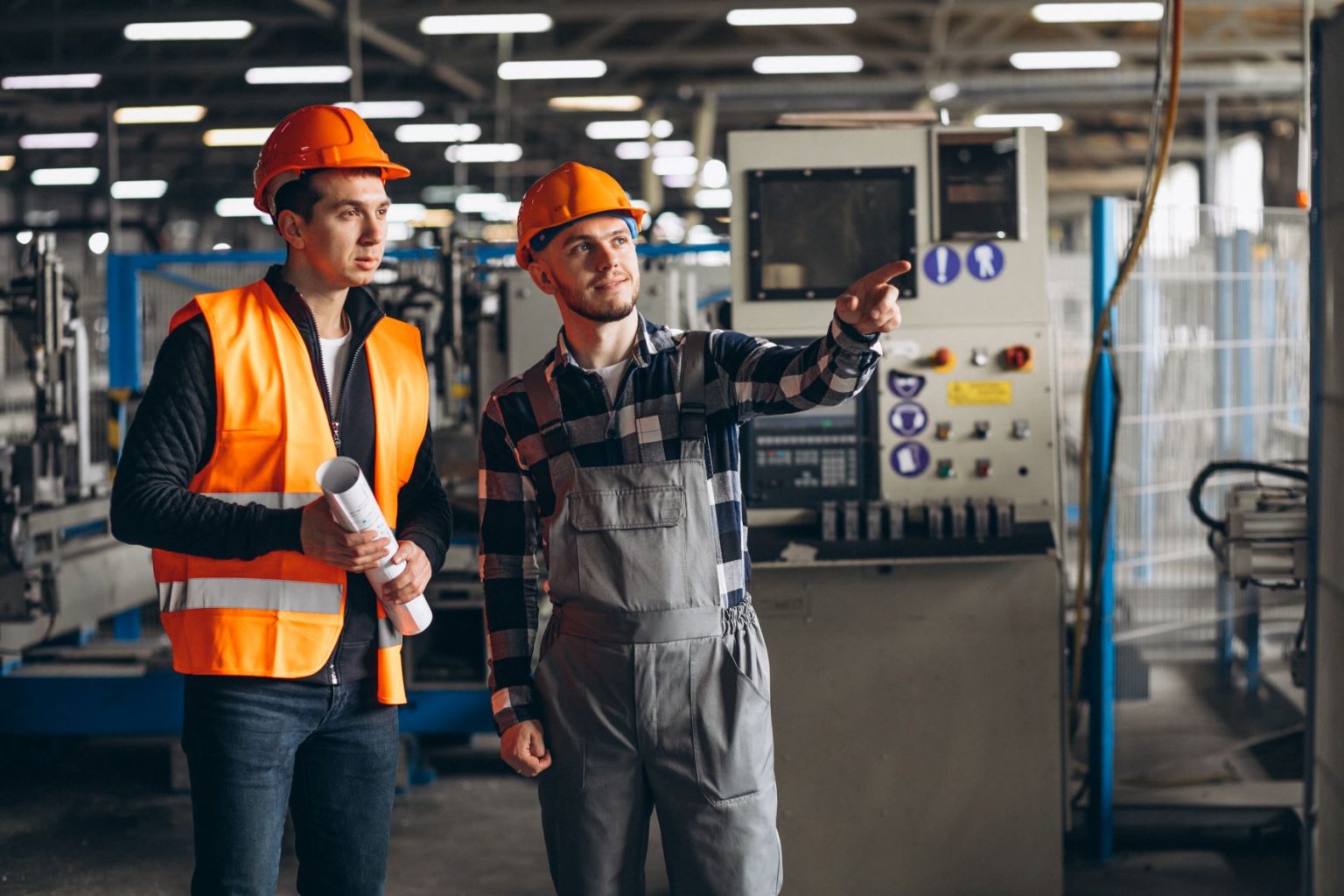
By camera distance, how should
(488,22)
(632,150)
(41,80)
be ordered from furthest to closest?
(632,150) → (41,80) → (488,22)

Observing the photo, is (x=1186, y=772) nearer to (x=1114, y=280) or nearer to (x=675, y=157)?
(x=1114, y=280)

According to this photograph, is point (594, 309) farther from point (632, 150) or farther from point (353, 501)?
point (632, 150)

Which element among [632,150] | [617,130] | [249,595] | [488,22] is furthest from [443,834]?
[632,150]

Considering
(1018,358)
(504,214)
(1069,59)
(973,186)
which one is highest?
(1069,59)

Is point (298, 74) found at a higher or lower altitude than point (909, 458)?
higher

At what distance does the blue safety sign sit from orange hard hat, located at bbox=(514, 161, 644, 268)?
1243 mm

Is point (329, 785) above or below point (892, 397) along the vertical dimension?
below

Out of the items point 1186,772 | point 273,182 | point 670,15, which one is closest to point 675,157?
point 670,15

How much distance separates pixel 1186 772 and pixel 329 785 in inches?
120

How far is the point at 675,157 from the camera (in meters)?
16.5

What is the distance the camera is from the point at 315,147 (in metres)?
1.98

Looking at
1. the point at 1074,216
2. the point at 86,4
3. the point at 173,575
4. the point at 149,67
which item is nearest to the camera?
the point at 173,575

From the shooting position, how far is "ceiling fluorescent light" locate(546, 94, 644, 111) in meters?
10.7

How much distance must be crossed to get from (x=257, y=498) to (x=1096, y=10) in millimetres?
8047
